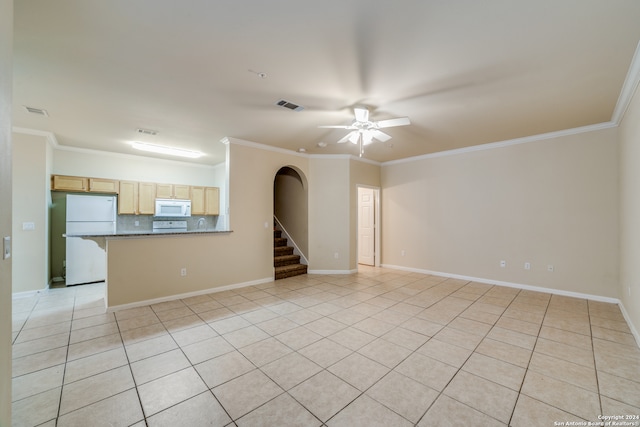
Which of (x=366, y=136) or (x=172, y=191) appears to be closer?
(x=366, y=136)

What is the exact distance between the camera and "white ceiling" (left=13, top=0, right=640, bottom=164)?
5.95 ft

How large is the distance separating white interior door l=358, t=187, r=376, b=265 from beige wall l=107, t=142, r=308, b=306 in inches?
81.1

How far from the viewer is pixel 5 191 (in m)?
1.34

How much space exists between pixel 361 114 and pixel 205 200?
17.3 ft

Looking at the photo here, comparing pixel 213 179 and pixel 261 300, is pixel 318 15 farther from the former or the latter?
pixel 213 179

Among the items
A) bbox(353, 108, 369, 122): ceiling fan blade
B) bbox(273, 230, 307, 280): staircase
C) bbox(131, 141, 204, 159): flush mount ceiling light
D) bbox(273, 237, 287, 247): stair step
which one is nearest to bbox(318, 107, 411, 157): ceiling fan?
bbox(353, 108, 369, 122): ceiling fan blade

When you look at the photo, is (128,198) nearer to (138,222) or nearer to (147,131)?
(138,222)

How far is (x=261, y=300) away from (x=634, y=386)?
158 inches

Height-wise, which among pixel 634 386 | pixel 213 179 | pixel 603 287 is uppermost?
pixel 213 179

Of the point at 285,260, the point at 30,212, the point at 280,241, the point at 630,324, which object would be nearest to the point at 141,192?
the point at 30,212

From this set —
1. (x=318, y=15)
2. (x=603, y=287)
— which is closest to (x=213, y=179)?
(x=318, y=15)

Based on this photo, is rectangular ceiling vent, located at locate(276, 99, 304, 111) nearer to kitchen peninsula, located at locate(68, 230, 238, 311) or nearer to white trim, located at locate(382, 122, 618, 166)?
kitchen peninsula, located at locate(68, 230, 238, 311)

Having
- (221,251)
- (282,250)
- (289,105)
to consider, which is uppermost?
(289,105)

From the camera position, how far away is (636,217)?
2811 millimetres
